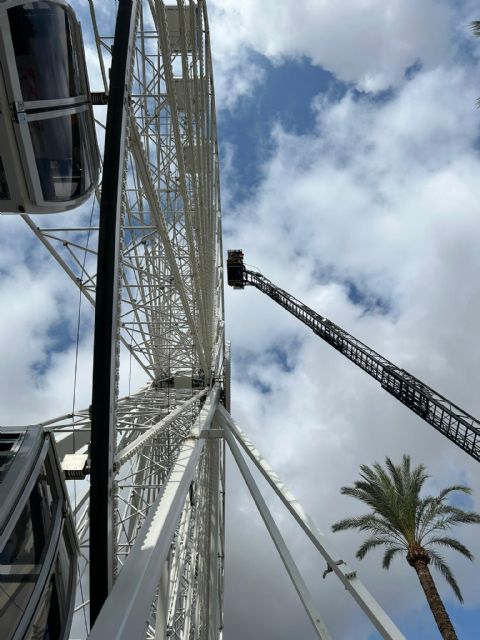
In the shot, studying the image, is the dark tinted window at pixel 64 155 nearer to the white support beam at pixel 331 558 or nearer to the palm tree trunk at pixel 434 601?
the white support beam at pixel 331 558

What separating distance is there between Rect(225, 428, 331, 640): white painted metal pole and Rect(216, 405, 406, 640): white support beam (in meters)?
0.37

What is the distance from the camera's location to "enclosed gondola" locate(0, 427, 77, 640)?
9.85 feet

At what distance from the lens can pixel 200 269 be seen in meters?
14.2

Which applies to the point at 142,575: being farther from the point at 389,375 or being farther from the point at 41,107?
the point at 389,375

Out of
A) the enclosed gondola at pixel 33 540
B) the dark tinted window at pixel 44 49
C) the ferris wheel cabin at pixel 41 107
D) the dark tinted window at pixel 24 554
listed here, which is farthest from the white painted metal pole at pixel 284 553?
the dark tinted window at pixel 44 49

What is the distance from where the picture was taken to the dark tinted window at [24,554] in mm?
2947

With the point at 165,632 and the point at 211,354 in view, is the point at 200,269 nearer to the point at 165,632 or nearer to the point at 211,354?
the point at 211,354

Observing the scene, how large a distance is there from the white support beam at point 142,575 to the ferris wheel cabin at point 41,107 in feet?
13.9

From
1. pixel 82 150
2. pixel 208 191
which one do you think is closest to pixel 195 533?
pixel 208 191

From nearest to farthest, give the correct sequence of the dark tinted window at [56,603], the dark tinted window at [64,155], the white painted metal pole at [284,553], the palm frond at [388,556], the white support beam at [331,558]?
the dark tinted window at [56,603] → the dark tinted window at [64,155] → the white support beam at [331,558] → the white painted metal pole at [284,553] → the palm frond at [388,556]

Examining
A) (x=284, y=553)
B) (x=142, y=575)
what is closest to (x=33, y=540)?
(x=142, y=575)

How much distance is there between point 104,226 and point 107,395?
189 centimetres

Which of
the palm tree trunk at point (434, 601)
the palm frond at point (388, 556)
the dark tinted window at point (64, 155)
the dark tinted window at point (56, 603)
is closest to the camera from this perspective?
the dark tinted window at point (56, 603)

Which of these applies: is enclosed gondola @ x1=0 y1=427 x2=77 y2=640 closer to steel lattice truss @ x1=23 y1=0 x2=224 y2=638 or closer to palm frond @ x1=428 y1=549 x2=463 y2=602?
steel lattice truss @ x1=23 y1=0 x2=224 y2=638
